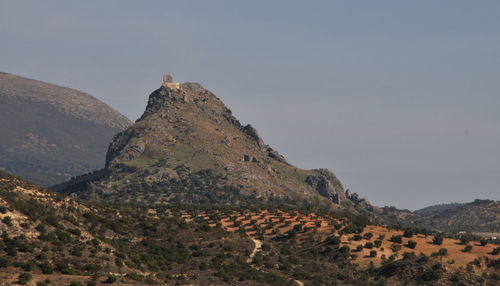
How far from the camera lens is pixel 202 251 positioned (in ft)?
502

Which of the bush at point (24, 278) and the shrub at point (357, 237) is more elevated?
the shrub at point (357, 237)

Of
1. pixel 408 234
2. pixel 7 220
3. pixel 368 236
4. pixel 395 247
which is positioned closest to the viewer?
pixel 7 220

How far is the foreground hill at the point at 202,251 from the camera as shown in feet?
360

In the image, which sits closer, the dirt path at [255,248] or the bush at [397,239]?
the dirt path at [255,248]

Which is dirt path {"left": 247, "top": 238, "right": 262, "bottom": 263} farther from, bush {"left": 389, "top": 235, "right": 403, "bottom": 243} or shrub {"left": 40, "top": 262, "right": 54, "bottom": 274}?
shrub {"left": 40, "top": 262, "right": 54, "bottom": 274}

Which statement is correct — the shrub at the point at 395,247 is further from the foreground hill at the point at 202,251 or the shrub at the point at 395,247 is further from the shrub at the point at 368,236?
the shrub at the point at 368,236

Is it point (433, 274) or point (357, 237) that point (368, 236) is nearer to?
point (357, 237)

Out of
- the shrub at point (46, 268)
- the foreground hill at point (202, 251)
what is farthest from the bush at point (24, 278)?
the shrub at point (46, 268)

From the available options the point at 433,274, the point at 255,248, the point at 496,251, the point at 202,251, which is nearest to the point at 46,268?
the point at 202,251

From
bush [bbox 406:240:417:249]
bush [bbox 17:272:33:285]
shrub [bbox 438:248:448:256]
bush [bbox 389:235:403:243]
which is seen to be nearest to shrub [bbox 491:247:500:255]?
shrub [bbox 438:248:448:256]

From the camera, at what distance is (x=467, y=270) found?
141 m

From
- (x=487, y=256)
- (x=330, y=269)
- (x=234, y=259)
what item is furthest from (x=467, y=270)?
(x=234, y=259)

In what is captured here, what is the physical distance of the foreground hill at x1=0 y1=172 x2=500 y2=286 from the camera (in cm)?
10981

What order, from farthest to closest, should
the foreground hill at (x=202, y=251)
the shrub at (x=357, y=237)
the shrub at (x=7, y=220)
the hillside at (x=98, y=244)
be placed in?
the shrub at (x=357, y=237) < the shrub at (x=7, y=220) < the foreground hill at (x=202, y=251) < the hillside at (x=98, y=244)
